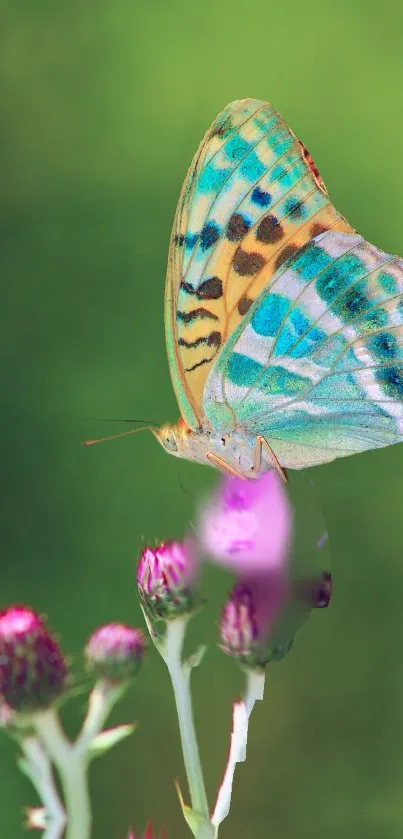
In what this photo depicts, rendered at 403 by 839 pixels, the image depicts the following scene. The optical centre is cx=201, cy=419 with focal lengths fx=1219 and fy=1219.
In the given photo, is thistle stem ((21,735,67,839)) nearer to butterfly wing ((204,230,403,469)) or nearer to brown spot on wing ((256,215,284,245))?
butterfly wing ((204,230,403,469))

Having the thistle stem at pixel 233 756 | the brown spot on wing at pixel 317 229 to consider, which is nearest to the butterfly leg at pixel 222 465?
the brown spot on wing at pixel 317 229

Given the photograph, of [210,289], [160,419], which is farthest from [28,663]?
[160,419]

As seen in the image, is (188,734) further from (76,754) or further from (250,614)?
(250,614)

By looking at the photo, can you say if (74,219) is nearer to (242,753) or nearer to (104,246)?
(104,246)

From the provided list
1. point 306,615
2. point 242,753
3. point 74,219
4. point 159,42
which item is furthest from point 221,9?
point 242,753

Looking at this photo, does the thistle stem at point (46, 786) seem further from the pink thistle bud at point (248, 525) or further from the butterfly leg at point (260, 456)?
the butterfly leg at point (260, 456)

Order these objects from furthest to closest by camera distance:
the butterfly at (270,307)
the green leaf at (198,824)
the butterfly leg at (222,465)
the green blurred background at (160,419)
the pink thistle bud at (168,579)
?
1. the green blurred background at (160,419)
2. the butterfly at (270,307)
3. the butterfly leg at (222,465)
4. the pink thistle bud at (168,579)
5. the green leaf at (198,824)
